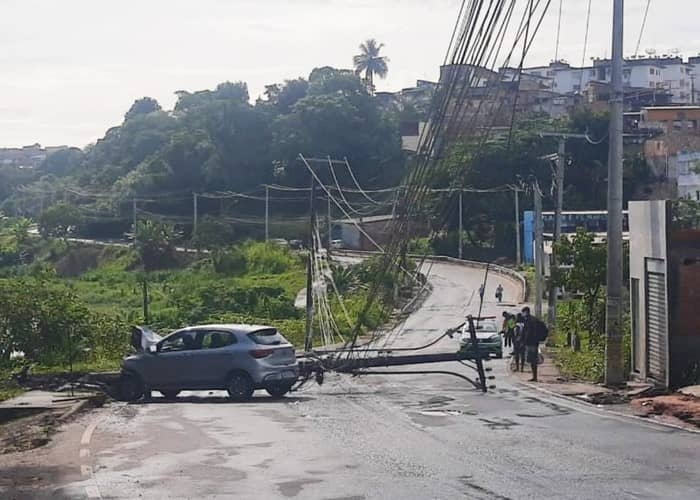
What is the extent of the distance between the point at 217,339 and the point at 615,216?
841 cm

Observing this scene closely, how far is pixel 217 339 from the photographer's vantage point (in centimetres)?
2341

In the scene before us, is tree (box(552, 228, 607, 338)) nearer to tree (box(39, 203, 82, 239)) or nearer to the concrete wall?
the concrete wall

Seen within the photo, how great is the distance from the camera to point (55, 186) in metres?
132

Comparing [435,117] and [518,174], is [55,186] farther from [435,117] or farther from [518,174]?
[435,117]

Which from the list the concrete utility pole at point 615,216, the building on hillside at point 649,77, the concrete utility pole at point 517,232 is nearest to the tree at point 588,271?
the concrete utility pole at point 615,216

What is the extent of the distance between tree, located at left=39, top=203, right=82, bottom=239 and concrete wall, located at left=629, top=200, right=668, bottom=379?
9043 centimetres

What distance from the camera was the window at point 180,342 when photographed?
77.4 ft

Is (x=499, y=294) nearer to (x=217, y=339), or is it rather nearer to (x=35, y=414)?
(x=217, y=339)

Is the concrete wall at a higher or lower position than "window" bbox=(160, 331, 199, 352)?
higher

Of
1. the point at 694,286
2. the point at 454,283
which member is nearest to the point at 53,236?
the point at 454,283

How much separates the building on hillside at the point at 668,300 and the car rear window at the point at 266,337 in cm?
784

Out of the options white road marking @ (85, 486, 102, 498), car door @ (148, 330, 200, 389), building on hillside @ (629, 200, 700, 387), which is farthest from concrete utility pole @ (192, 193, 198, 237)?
white road marking @ (85, 486, 102, 498)

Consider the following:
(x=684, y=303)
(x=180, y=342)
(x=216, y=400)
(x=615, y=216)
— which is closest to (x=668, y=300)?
(x=684, y=303)

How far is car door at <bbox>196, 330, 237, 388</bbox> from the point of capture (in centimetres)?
2316
